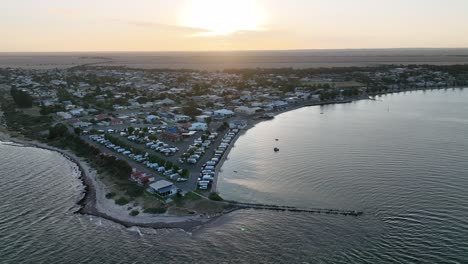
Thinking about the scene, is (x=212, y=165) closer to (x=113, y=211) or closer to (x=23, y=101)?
(x=113, y=211)

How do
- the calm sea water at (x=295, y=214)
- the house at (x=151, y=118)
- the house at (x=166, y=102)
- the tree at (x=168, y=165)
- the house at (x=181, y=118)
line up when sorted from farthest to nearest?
the house at (x=166, y=102) < the house at (x=181, y=118) < the house at (x=151, y=118) < the tree at (x=168, y=165) < the calm sea water at (x=295, y=214)

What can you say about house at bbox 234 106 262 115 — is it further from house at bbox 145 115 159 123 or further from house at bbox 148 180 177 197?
house at bbox 148 180 177 197

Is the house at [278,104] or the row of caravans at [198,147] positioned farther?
the house at [278,104]

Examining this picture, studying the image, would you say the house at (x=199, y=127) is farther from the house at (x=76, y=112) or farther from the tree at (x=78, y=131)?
the house at (x=76, y=112)

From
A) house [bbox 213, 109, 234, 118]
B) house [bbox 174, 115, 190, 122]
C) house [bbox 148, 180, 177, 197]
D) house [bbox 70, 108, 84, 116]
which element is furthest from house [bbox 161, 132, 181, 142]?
house [bbox 70, 108, 84, 116]

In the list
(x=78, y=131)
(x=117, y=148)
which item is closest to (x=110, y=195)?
(x=117, y=148)

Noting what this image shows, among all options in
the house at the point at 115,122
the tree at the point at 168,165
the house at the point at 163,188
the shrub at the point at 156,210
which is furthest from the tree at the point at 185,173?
the house at the point at 115,122
